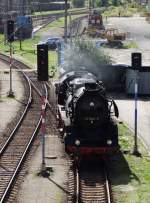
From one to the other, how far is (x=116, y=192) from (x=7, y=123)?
40.5ft

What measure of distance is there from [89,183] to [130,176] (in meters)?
1.74

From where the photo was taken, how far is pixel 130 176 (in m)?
20.8

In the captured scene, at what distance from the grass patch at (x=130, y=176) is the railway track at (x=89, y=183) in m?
0.34

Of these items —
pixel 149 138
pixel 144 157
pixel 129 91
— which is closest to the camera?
pixel 144 157

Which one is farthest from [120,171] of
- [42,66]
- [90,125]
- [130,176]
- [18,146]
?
[18,146]

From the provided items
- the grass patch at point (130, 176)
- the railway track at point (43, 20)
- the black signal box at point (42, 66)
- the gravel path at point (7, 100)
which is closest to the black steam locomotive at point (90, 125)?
the grass patch at point (130, 176)

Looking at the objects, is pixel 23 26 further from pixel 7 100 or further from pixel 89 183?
pixel 89 183

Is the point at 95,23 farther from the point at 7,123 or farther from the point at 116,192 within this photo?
the point at 116,192

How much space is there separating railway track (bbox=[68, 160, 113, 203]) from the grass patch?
339 mm

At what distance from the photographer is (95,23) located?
96.9m

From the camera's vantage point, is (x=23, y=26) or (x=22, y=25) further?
(x=23, y=26)

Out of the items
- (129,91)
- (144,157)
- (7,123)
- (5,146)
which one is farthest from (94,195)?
(129,91)

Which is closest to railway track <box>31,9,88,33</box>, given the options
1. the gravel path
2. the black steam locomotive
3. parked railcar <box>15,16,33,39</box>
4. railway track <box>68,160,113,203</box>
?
parked railcar <box>15,16,33,39</box>

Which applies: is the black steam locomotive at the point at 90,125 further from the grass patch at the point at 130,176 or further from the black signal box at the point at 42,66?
the black signal box at the point at 42,66
